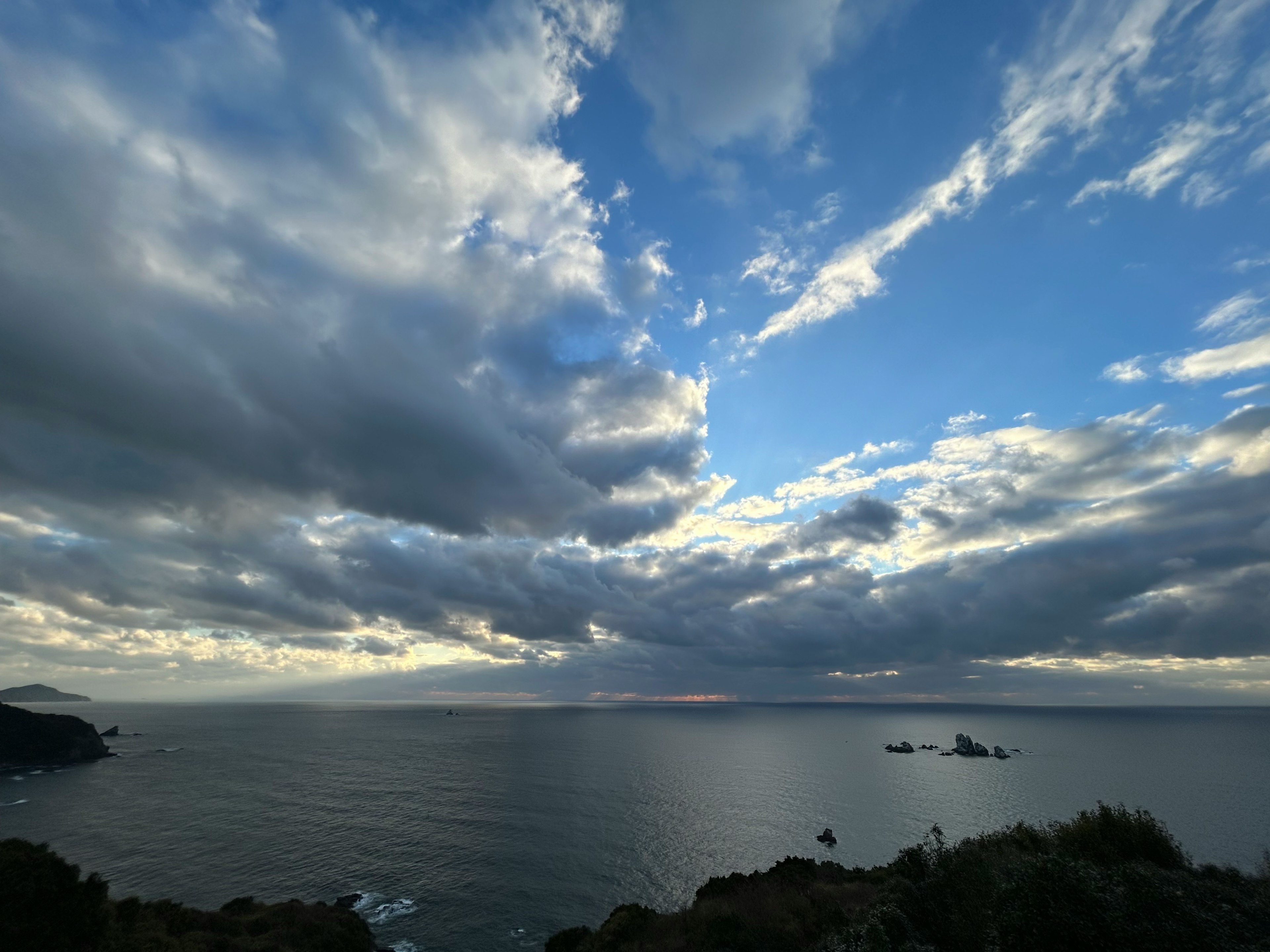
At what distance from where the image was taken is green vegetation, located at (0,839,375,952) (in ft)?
99.1

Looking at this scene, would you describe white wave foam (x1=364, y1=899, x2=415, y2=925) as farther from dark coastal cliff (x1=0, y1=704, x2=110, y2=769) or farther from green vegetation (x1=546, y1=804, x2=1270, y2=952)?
dark coastal cliff (x1=0, y1=704, x2=110, y2=769)

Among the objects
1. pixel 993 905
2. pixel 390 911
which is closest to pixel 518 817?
pixel 390 911

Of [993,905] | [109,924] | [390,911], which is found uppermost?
[993,905]

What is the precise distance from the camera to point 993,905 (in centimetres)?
2562

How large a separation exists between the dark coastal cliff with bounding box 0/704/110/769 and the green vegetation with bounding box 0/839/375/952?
137772 mm

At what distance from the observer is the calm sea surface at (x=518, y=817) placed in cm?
5516

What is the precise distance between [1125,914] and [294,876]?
236 feet

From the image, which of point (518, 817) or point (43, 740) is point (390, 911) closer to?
point (518, 817)

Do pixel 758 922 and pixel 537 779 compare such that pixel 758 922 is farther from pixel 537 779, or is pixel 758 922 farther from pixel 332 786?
pixel 332 786

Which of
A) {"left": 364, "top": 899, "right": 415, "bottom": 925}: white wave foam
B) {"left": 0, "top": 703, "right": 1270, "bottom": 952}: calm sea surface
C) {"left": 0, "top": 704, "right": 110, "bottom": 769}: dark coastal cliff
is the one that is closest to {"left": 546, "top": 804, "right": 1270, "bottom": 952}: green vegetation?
{"left": 0, "top": 703, "right": 1270, "bottom": 952}: calm sea surface

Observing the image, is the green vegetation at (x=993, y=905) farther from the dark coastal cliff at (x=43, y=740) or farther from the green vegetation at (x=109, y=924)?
the dark coastal cliff at (x=43, y=740)

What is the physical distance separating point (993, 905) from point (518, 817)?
2959 inches

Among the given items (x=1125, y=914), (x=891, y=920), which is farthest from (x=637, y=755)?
(x=1125, y=914)

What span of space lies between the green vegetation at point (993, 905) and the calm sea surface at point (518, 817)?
511 inches
